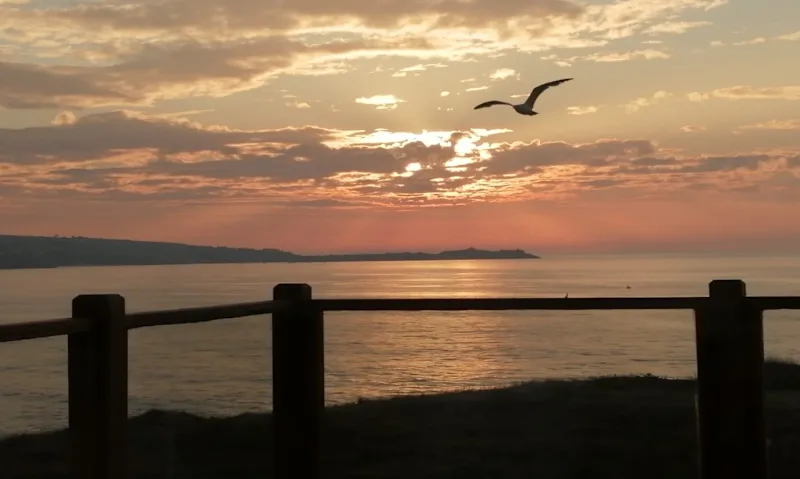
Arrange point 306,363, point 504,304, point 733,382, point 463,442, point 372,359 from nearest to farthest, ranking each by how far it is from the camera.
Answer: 1. point 733,382
2. point 504,304
3. point 306,363
4. point 463,442
5. point 372,359

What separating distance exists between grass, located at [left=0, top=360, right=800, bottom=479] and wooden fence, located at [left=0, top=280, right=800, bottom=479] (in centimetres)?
93

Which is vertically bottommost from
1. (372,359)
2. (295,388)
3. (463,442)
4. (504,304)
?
(372,359)

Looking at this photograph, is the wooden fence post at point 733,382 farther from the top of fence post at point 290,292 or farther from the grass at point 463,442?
the grass at point 463,442

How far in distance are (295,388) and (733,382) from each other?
232cm

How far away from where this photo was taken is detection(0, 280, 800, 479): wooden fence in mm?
3418

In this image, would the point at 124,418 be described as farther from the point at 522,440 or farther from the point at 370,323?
the point at 370,323

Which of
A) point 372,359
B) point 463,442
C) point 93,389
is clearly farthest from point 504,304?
point 372,359

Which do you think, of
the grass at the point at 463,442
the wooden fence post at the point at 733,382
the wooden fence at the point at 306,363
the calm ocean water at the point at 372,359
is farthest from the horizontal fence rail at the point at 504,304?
the calm ocean water at the point at 372,359

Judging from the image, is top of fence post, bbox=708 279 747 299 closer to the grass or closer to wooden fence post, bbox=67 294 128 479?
wooden fence post, bbox=67 294 128 479

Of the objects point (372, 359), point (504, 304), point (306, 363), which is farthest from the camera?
point (372, 359)

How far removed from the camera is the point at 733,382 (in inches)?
178

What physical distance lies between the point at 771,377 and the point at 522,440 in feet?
36.3

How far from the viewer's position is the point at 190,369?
2327 inches

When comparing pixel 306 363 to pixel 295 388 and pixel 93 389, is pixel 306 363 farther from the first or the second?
pixel 93 389
